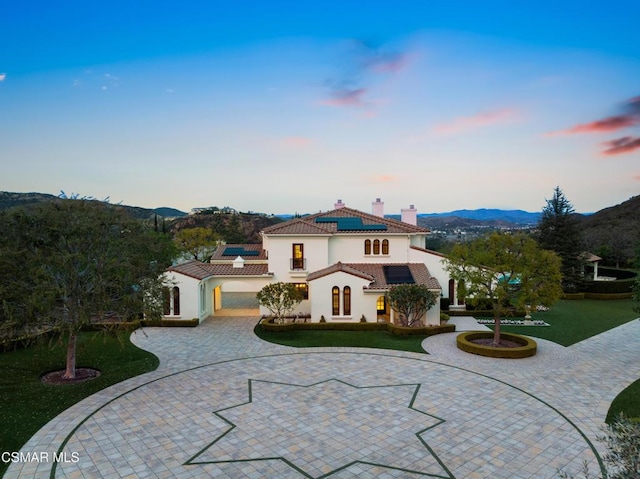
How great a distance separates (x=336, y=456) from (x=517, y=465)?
4460mm

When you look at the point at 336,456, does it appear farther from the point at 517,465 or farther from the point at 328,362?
the point at 328,362

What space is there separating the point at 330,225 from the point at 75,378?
19.3 metres

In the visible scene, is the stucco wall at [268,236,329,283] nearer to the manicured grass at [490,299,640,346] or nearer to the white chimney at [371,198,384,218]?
the white chimney at [371,198,384,218]

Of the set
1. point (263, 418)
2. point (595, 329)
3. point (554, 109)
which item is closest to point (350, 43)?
point (554, 109)

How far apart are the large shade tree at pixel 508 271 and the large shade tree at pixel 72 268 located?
15358 mm

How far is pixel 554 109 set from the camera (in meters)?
26.1

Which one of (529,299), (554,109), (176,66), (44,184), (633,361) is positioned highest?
(176,66)

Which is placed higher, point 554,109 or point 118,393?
point 554,109

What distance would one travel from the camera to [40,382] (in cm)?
1525

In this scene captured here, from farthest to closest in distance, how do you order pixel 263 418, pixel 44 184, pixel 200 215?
pixel 200 215, pixel 44 184, pixel 263 418

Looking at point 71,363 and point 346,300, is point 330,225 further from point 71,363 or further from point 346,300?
point 71,363

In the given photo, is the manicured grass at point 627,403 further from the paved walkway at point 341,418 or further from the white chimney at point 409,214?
the white chimney at point 409,214

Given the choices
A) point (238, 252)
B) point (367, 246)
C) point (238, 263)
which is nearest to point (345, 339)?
point (367, 246)

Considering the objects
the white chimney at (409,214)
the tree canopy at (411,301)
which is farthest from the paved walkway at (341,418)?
the white chimney at (409,214)
